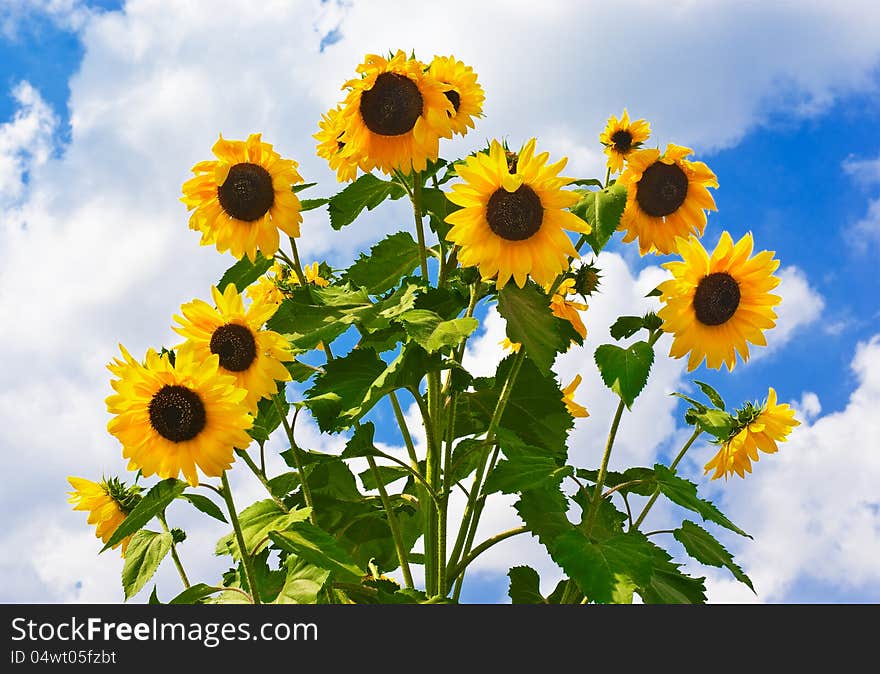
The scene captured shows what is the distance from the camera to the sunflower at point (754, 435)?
334cm

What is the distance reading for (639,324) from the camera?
285cm

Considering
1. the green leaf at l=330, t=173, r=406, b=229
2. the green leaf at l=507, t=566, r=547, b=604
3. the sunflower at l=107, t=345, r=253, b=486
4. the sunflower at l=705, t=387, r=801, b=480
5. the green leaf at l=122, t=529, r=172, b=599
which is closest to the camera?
the sunflower at l=107, t=345, r=253, b=486

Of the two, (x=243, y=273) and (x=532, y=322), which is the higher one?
(x=243, y=273)

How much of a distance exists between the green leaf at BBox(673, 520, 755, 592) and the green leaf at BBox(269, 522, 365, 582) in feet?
3.75

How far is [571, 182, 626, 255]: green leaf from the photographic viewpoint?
271 centimetres

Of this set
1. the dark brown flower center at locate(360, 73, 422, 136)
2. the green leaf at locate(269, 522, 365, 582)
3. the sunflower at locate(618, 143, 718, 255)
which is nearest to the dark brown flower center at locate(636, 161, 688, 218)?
the sunflower at locate(618, 143, 718, 255)

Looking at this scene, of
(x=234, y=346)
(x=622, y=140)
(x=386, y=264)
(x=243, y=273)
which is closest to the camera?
(x=234, y=346)

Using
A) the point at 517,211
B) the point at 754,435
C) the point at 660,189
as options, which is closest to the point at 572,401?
the point at 754,435

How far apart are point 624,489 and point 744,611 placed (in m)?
0.72

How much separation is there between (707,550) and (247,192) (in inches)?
72.3

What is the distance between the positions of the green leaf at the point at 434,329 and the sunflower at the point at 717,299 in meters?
0.65

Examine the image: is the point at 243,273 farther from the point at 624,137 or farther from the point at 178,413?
the point at 624,137

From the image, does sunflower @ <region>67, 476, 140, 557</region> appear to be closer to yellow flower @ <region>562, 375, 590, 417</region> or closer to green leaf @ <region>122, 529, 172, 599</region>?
green leaf @ <region>122, 529, 172, 599</region>

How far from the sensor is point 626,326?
9.34ft
